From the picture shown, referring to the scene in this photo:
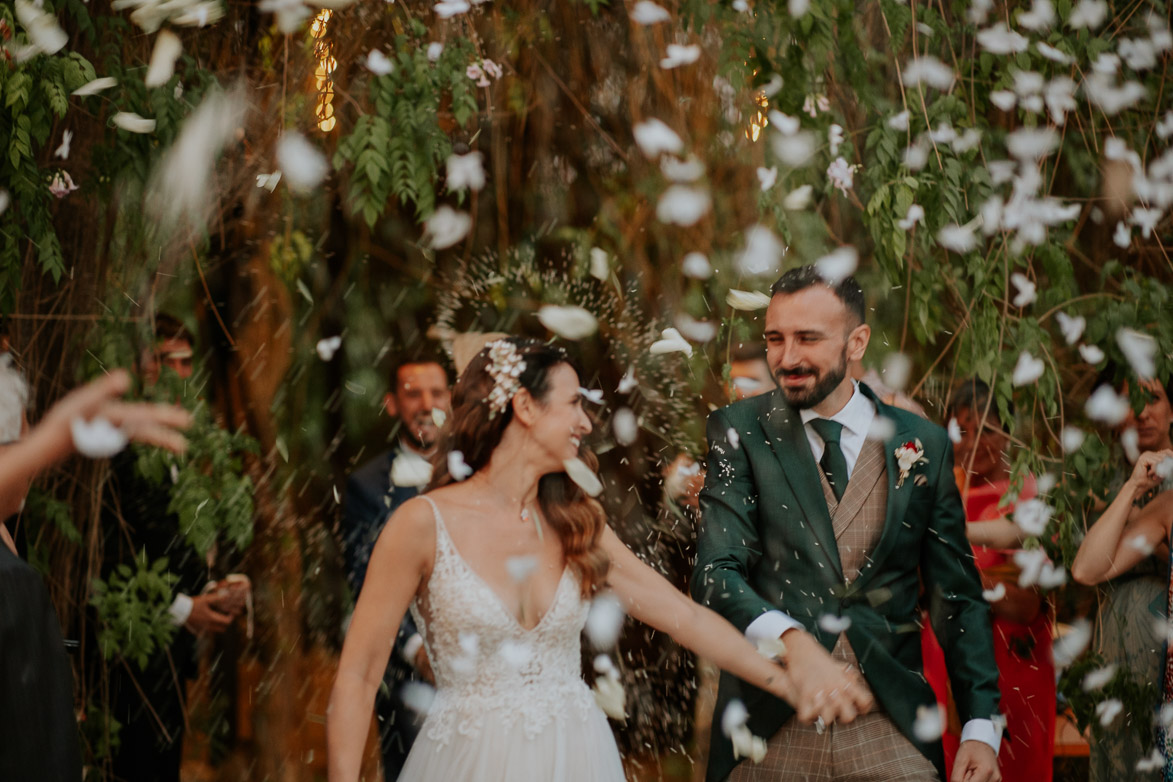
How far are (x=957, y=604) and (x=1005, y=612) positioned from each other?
2.51ft

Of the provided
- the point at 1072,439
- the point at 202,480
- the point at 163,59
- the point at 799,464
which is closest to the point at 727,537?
the point at 799,464

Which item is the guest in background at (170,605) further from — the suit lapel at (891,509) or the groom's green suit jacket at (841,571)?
the suit lapel at (891,509)

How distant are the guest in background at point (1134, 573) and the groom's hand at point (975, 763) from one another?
2.55 ft

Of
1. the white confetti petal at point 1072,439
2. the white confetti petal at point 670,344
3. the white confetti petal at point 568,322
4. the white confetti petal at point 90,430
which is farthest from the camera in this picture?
the white confetti petal at point 568,322

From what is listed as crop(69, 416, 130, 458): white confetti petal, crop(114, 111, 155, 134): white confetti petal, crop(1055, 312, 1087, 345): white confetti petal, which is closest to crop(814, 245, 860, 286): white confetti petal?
crop(1055, 312, 1087, 345): white confetti petal

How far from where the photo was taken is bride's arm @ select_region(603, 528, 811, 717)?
2.26 meters

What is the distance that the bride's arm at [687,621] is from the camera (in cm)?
226

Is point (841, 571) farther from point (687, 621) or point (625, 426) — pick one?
point (625, 426)

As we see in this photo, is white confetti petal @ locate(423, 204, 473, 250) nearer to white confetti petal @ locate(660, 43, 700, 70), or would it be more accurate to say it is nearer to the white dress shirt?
white confetti petal @ locate(660, 43, 700, 70)

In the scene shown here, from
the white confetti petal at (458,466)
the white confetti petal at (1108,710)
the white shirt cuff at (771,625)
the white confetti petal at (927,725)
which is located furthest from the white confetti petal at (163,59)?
the white confetti petal at (1108,710)

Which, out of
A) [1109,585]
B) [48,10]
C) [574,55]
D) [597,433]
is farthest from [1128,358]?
[48,10]

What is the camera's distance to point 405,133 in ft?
9.61

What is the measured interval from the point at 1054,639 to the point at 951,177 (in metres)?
1.25

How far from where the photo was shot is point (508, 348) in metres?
2.37
